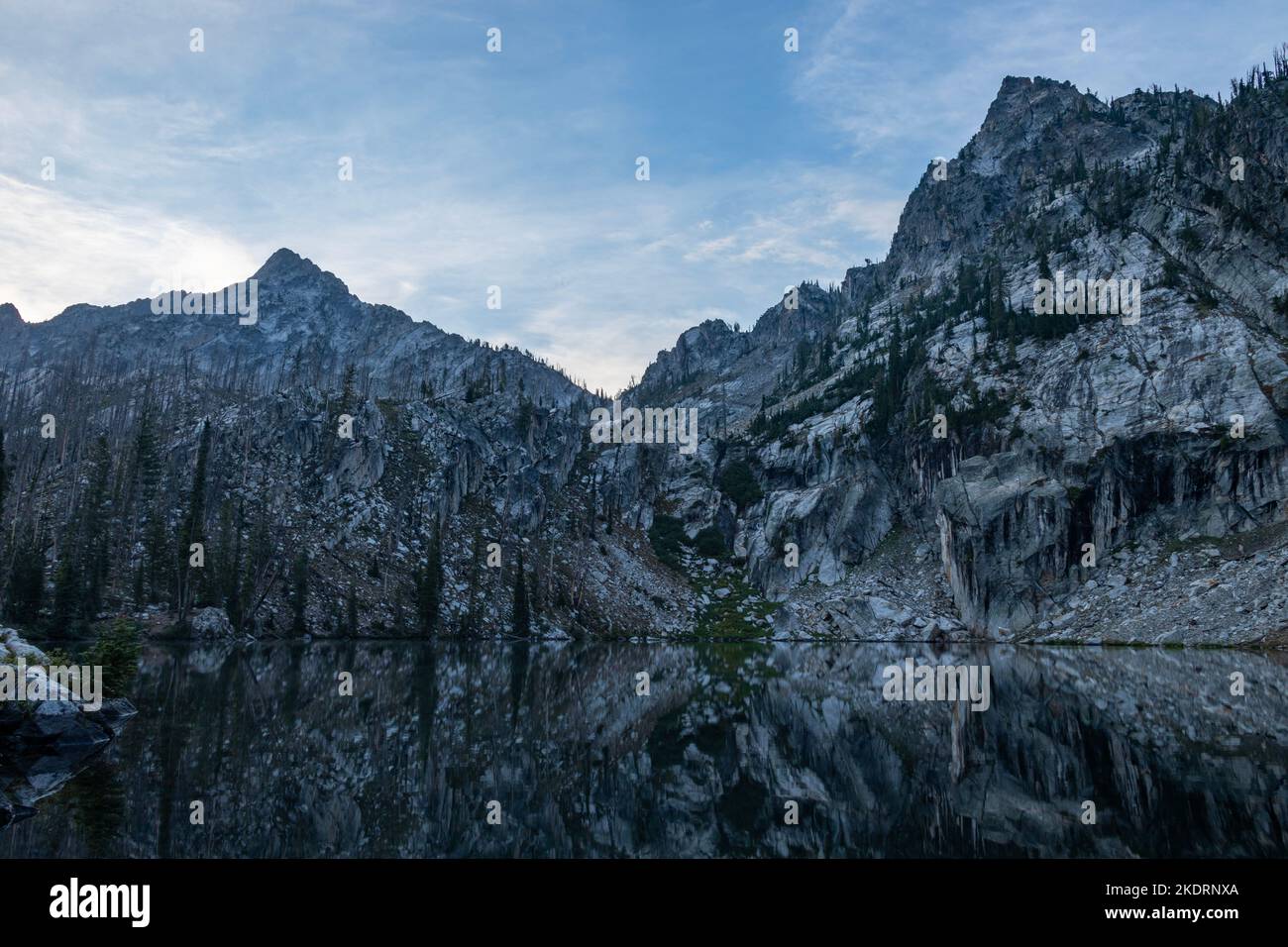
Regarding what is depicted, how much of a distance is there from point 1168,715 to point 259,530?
10193 cm

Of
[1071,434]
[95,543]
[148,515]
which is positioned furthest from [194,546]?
[1071,434]

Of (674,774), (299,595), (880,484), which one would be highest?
(880,484)

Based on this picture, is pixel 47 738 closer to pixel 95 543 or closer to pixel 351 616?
pixel 351 616

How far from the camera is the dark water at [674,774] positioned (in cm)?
1486

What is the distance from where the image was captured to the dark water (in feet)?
48.8

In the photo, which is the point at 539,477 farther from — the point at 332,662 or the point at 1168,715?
the point at 1168,715

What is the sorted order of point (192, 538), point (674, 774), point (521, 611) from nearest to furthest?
1. point (674, 774)
2. point (192, 538)
3. point (521, 611)

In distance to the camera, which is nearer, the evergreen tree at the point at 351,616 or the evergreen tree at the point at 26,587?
the evergreen tree at the point at 26,587

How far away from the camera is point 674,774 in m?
21.6

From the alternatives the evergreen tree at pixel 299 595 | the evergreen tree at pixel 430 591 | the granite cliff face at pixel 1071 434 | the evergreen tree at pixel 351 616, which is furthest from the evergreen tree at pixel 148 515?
the granite cliff face at pixel 1071 434

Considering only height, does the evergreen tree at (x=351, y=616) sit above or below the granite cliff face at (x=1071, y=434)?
below

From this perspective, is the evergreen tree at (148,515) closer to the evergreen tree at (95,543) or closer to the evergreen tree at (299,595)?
the evergreen tree at (95,543)

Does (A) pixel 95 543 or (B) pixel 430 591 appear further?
(B) pixel 430 591
